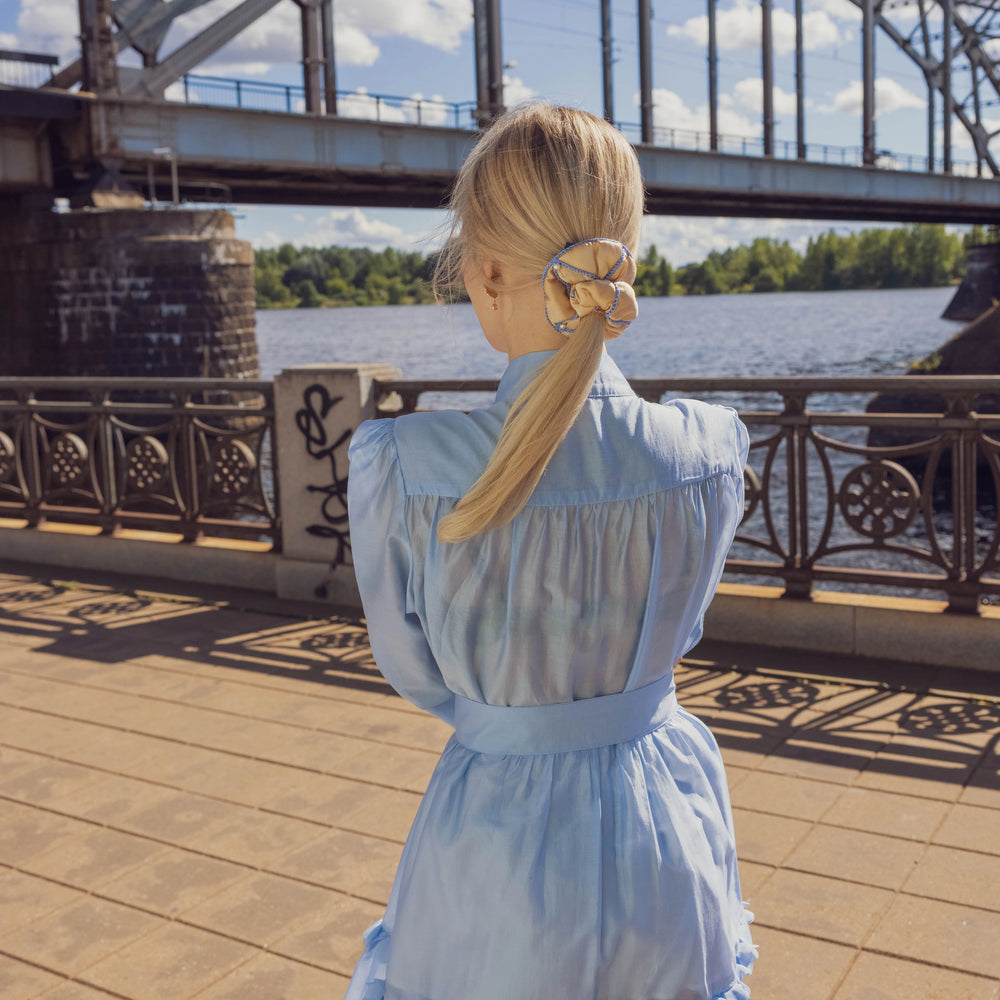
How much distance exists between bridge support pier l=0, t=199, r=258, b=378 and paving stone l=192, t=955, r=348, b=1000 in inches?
1007

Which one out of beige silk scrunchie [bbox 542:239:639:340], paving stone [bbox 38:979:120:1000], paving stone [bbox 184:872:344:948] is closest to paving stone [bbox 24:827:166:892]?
paving stone [bbox 184:872:344:948]

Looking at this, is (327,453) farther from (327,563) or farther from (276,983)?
(276,983)

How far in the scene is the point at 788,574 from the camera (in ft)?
16.8

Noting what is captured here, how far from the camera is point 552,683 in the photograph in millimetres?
1395

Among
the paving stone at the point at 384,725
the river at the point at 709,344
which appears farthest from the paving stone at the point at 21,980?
the river at the point at 709,344

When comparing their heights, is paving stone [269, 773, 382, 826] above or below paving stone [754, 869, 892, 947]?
below

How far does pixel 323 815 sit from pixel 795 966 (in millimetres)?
1489

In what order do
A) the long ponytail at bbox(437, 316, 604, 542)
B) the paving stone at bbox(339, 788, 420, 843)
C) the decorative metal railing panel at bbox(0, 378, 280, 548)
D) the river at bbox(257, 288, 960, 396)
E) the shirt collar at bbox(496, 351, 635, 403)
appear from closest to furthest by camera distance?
1. the long ponytail at bbox(437, 316, 604, 542)
2. the shirt collar at bbox(496, 351, 635, 403)
3. the paving stone at bbox(339, 788, 420, 843)
4. the decorative metal railing panel at bbox(0, 378, 280, 548)
5. the river at bbox(257, 288, 960, 396)

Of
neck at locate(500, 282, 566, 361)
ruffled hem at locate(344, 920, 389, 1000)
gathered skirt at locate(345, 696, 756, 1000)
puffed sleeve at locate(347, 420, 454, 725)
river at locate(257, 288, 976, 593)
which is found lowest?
river at locate(257, 288, 976, 593)

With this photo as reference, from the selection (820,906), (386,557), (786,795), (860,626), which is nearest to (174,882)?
(820,906)

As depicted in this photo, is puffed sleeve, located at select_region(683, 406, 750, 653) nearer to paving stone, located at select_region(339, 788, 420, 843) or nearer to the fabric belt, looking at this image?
the fabric belt

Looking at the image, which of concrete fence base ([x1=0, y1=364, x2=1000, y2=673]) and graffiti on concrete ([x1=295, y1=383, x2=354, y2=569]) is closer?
concrete fence base ([x1=0, y1=364, x2=1000, y2=673])

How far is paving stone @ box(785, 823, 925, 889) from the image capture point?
305cm

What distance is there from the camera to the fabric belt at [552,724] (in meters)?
1.41
